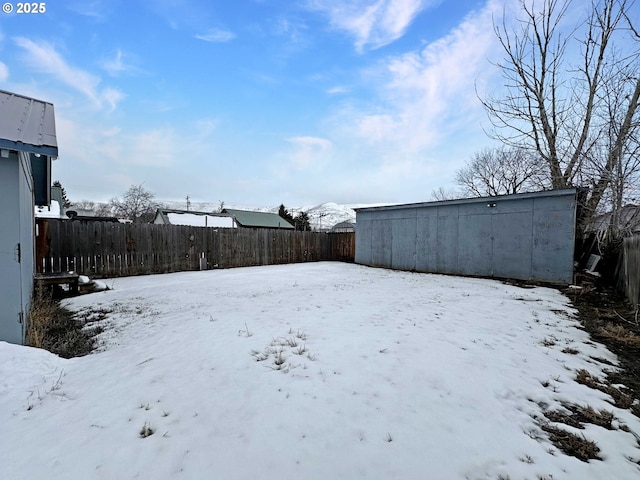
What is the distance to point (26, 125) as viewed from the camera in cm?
319

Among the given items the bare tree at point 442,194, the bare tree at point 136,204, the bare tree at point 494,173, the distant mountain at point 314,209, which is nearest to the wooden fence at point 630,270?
the bare tree at point 494,173

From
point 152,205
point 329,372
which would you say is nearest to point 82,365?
point 329,372

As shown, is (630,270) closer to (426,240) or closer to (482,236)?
(482,236)

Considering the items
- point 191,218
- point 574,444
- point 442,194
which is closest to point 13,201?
point 574,444

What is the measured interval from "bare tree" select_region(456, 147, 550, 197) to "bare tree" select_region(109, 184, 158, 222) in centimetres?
3434

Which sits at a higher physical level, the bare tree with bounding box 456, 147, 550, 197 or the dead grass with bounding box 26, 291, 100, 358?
the bare tree with bounding box 456, 147, 550, 197

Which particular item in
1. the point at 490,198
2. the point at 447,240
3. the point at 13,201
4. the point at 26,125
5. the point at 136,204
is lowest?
the point at 447,240

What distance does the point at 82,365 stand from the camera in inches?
118

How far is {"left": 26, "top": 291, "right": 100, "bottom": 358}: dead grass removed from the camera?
3393 mm

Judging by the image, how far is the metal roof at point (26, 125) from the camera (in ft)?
9.33

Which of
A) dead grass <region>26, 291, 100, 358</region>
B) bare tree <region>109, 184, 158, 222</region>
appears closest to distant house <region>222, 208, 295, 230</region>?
bare tree <region>109, 184, 158, 222</region>

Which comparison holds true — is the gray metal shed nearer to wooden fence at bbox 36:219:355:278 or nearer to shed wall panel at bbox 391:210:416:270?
shed wall panel at bbox 391:210:416:270

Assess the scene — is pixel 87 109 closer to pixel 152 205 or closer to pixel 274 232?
pixel 274 232

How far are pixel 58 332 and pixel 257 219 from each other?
1153 inches
